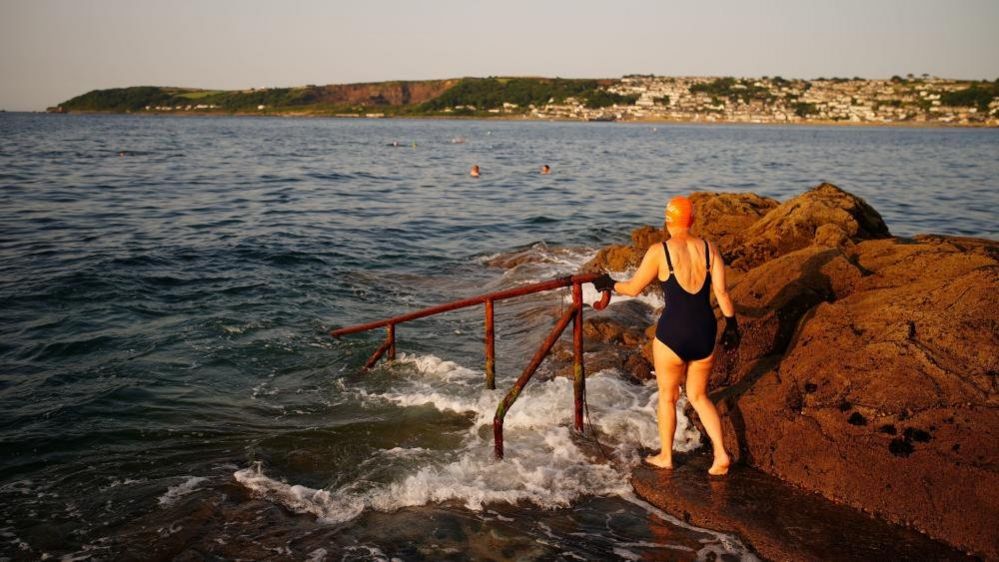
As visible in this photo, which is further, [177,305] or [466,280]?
[466,280]

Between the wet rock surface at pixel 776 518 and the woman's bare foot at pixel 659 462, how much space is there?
5 centimetres

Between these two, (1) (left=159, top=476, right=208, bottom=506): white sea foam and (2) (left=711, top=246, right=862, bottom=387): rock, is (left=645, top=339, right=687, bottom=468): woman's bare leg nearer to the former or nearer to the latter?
(2) (left=711, top=246, right=862, bottom=387): rock

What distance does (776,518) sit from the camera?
516 cm

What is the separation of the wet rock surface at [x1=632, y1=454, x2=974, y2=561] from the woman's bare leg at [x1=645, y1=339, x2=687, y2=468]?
169mm

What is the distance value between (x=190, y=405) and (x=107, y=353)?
2693 mm

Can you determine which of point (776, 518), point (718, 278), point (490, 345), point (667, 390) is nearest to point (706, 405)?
point (667, 390)

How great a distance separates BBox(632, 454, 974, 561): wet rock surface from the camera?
476 centimetres

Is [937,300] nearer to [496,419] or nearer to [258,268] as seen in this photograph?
[496,419]

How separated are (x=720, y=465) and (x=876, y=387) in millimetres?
1361

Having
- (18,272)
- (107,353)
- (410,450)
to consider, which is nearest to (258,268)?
(18,272)

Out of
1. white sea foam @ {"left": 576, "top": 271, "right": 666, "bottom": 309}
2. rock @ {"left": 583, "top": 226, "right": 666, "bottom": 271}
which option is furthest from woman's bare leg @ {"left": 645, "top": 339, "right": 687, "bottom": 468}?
rock @ {"left": 583, "top": 226, "right": 666, "bottom": 271}

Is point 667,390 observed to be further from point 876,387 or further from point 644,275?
point 876,387

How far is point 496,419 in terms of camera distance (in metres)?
Answer: 6.10

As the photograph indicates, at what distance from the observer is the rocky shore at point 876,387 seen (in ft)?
16.0
